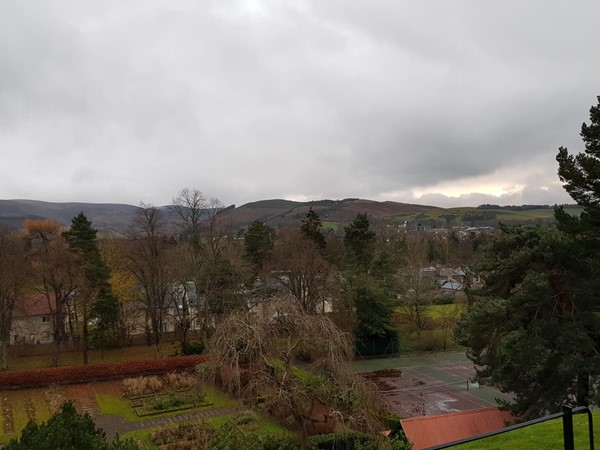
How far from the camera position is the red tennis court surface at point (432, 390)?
21844 millimetres

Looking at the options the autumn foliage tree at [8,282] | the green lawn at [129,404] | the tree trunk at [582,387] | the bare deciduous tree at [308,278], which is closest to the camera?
the tree trunk at [582,387]

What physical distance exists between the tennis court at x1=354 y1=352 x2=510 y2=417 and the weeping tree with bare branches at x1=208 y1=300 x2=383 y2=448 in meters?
9.17

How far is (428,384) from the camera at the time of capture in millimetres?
25469

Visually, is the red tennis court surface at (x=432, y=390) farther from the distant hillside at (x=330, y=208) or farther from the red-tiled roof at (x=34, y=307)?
the distant hillside at (x=330, y=208)

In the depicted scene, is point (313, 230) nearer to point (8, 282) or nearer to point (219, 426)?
point (8, 282)

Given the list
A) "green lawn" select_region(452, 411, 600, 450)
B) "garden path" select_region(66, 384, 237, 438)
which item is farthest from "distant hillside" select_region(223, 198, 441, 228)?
"green lawn" select_region(452, 411, 600, 450)

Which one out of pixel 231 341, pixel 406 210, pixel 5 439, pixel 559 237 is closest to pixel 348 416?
pixel 231 341

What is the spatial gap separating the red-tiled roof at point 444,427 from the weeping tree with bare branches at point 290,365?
156cm

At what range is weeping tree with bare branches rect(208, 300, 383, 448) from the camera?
12.5 m

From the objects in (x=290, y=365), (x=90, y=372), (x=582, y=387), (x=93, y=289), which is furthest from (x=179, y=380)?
(x=582, y=387)

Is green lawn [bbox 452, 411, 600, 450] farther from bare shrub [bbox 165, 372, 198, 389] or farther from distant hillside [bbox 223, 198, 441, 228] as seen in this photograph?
distant hillside [bbox 223, 198, 441, 228]

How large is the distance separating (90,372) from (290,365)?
16.1m

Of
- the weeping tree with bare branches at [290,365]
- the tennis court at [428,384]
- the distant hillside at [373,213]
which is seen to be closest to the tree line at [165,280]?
the tennis court at [428,384]

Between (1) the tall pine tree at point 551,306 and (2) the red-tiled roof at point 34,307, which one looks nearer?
(1) the tall pine tree at point 551,306
